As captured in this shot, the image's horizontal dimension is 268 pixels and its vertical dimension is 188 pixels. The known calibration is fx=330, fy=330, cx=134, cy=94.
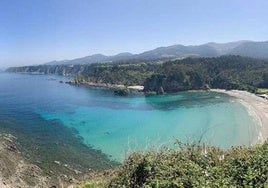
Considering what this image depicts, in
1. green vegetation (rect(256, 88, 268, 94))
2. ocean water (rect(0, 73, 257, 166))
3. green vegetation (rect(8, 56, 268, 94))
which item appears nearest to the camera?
ocean water (rect(0, 73, 257, 166))

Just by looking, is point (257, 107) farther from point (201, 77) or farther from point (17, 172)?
point (17, 172)

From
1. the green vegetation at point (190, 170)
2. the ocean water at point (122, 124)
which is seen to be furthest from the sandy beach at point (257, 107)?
the green vegetation at point (190, 170)

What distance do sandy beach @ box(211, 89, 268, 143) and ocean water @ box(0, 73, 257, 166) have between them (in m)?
1.21

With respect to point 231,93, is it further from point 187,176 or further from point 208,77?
point 187,176

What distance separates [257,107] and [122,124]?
3079 centimetres

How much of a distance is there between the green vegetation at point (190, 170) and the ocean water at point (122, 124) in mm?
15820

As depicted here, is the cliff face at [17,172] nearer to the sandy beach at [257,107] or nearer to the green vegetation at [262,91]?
the sandy beach at [257,107]

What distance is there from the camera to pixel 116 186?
12.1 metres

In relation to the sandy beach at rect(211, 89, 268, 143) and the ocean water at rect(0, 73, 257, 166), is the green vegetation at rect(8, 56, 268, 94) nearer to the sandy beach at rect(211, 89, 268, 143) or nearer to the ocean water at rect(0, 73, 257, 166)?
the sandy beach at rect(211, 89, 268, 143)

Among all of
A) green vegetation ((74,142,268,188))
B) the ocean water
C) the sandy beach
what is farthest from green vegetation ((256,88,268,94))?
green vegetation ((74,142,268,188))

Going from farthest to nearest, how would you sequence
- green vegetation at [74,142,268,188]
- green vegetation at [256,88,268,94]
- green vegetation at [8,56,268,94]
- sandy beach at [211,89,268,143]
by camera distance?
A: green vegetation at [8,56,268,94]
green vegetation at [256,88,268,94]
sandy beach at [211,89,268,143]
green vegetation at [74,142,268,188]

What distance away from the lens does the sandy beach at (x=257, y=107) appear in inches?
1956

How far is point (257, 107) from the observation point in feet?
227

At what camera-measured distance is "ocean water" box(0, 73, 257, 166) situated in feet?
136
